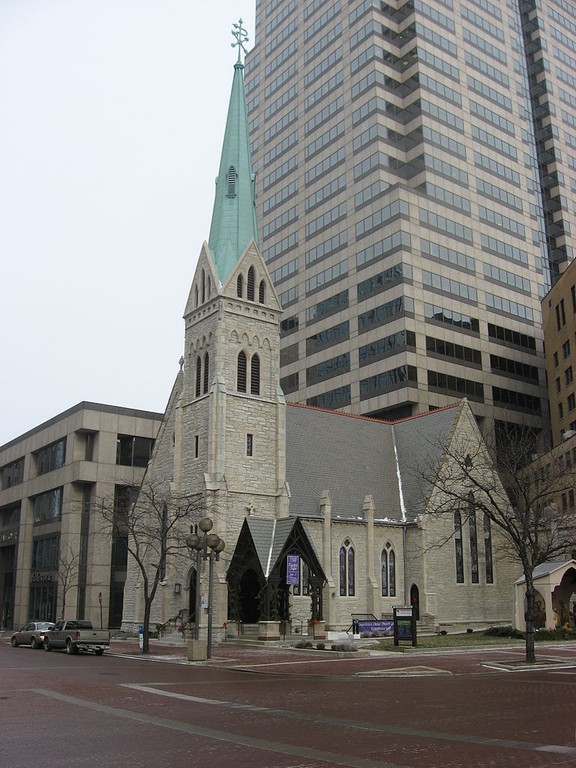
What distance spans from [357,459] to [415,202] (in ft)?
107

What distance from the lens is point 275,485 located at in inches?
1788

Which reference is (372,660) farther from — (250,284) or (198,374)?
(250,284)

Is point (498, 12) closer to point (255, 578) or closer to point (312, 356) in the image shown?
point (312, 356)

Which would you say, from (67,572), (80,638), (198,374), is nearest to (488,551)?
(198,374)

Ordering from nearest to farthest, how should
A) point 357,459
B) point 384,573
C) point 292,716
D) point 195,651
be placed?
1. point 292,716
2. point 195,651
3. point 384,573
4. point 357,459

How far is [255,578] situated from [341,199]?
48529 mm

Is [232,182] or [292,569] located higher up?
[232,182]

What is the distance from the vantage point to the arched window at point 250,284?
159ft

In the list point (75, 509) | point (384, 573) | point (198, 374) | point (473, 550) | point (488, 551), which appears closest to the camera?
point (384, 573)

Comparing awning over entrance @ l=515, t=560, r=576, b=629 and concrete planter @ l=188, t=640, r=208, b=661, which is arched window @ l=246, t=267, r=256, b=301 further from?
concrete planter @ l=188, t=640, r=208, b=661

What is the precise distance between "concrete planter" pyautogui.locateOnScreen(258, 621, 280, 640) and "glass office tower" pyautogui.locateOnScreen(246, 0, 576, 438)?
3322 cm

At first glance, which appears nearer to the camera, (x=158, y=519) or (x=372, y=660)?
(x=372, y=660)

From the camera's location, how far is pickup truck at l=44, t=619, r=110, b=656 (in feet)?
111


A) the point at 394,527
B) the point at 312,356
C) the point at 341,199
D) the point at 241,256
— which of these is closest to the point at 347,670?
the point at 394,527
